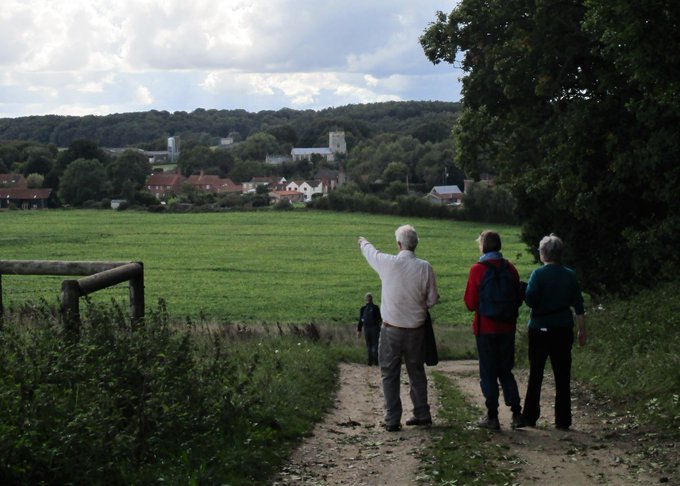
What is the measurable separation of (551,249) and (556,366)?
3.88 feet

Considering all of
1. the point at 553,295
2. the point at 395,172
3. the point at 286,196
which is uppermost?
the point at 395,172

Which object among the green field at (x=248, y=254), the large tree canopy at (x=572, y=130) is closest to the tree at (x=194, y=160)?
the green field at (x=248, y=254)

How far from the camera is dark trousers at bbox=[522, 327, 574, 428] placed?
940 centimetres

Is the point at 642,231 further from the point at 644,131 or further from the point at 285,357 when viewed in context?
the point at 285,357

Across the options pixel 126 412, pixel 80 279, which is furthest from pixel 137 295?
pixel 126 412

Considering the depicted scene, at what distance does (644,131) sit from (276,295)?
83.7ft

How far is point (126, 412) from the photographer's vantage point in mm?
7289

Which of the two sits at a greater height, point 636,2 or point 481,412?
point 636,2

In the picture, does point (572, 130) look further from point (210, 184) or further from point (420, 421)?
point (210, 184)

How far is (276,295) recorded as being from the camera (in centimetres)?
4459

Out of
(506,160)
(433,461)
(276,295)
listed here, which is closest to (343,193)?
(276,295)

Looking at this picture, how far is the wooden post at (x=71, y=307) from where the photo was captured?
7898 mm

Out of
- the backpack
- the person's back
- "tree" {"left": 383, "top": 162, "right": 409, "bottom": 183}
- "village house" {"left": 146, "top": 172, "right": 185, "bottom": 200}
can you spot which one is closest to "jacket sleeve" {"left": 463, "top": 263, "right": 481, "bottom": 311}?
the backpack

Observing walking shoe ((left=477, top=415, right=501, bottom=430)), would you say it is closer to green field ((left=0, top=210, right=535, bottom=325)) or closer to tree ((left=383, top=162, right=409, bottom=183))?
green field ((left=0, top=210, right=535, bottom=325))
